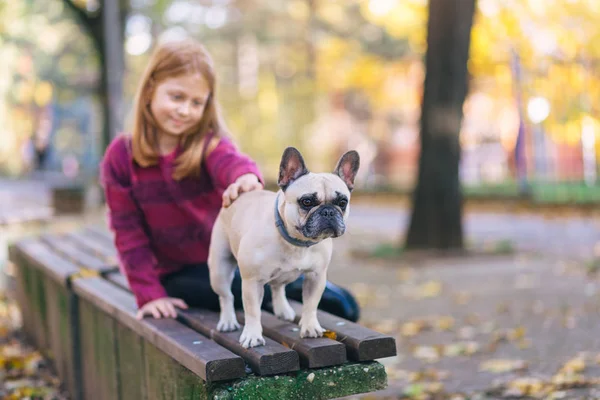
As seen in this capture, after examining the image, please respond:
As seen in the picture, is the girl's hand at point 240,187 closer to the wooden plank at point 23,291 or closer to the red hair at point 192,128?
the red hair at point 192,128

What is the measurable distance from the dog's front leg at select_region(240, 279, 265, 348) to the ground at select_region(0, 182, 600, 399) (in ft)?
1.87

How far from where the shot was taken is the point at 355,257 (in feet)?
32.3

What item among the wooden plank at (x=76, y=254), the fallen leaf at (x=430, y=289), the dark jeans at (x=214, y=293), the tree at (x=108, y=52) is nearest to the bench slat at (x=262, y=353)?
the dark jeans at (x=214, y=293)

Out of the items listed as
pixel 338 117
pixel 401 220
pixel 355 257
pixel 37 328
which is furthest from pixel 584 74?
pixel 338 117

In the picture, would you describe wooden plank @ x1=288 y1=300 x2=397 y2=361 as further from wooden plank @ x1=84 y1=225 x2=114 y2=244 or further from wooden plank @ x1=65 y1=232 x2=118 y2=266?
wooden plank @ x1=84 y1=225 x2=114 y2=244

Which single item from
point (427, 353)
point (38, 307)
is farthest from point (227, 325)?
point (38, 307)

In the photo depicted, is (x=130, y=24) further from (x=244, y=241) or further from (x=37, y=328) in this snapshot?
(x=244, y=241)

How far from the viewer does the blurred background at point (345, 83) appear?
49.9 feet

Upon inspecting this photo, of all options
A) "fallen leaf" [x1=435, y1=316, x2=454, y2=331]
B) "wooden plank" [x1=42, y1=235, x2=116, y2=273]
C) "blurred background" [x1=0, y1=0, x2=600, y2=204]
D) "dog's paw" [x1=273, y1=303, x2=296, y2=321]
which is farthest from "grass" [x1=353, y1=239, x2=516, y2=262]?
"dog's paw" [x1=273, y1=303, x2=296, y2=321]

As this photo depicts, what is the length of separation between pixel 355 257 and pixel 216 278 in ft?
23.3

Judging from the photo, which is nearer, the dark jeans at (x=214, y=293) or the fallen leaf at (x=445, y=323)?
the dark jeans at (x=214, y=293)

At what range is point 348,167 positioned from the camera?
2.46 meters

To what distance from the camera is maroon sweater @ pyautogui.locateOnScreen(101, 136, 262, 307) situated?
11.0 feet

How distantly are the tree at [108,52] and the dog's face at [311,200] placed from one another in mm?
13616
